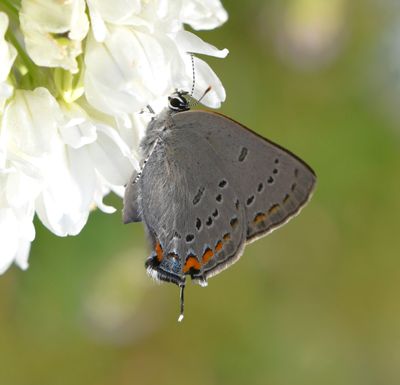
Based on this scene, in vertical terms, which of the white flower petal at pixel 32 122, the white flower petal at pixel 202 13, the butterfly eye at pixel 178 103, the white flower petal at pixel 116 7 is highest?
the white flower petal at pixel 116 7

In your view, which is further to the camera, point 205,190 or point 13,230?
point 205,190

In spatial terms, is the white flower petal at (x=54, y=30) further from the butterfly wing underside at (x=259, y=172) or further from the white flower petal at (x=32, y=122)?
the butterfly wing underside at (x=259, y=172)

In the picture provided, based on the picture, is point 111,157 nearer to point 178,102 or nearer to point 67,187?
point 67,187

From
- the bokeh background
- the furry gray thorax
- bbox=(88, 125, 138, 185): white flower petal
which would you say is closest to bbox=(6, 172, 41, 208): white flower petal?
bbox=(88, 125, 138, 185): white flower petal

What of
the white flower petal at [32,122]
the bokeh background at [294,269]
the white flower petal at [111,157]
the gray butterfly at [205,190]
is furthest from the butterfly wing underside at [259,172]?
the bokeh background at [294,269]

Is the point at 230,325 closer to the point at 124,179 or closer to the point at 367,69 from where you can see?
the point at 367,69

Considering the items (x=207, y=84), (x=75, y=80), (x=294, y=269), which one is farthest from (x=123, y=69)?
(x=294, y=269)

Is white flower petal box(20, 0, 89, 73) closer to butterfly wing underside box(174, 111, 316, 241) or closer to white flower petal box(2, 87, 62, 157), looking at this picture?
white flower petal box(2, 87, 62, 157)
